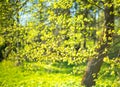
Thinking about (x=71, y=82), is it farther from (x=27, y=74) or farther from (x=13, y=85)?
(x=27, y=74)

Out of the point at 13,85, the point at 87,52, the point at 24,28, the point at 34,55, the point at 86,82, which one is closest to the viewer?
the point at 87,52

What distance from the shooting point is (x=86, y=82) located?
1658 cm

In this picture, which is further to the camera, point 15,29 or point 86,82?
point 86,82

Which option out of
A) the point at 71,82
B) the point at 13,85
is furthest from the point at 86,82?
the point at 13,85

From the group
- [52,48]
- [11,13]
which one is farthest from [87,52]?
[11,13]

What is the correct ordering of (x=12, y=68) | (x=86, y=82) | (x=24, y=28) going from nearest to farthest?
(x=24, y=28) → (x=86, y=82) → (x=12, y=68)

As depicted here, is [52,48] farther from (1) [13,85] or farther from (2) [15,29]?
(1) [13,85]

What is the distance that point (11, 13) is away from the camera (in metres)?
14.8

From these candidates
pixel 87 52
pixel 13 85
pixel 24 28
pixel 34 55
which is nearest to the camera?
pixel 87 52

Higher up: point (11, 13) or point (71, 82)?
point (11, 13)

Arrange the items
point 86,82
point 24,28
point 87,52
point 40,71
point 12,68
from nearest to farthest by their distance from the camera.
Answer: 1. point 87,52
2. point 24,28
3. point 86,82
4. point 40,71
5. point 12,68

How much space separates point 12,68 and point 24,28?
49.3ft

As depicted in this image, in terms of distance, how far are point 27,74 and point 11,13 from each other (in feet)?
35.4

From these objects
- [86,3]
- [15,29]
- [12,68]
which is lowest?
[12,68]
